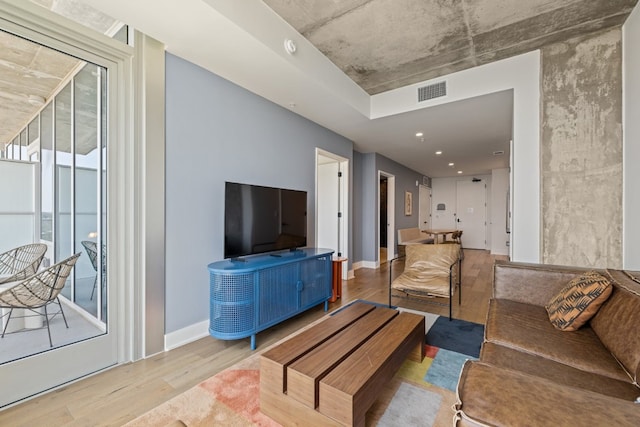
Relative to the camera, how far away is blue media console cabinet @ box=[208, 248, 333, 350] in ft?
7.58

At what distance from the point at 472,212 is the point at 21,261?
395 inches

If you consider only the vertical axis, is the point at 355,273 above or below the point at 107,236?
below

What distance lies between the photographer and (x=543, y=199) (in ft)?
9.21

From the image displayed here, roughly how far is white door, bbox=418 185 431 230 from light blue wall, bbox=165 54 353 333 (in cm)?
664

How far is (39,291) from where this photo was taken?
1.86 meters

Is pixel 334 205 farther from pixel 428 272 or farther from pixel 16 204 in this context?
pixel 16 204

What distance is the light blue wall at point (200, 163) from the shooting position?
93.8 inches

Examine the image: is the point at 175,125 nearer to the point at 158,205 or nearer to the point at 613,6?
the point at 158,205

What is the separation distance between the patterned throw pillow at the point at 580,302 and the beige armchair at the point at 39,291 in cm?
330

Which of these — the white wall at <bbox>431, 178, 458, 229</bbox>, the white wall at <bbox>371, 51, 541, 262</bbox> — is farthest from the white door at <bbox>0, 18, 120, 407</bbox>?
the white wall at <bbox>431, 178, 458, 229</bbox>

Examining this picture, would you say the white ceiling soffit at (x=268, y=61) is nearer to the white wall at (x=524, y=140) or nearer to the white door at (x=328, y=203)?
the white wall at (x=524, y=140)

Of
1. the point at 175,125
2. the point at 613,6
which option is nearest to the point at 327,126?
the point at 175,125

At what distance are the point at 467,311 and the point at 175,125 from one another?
3.66 meters

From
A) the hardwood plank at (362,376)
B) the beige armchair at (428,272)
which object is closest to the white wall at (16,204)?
the hardwood plank at (362,376)
